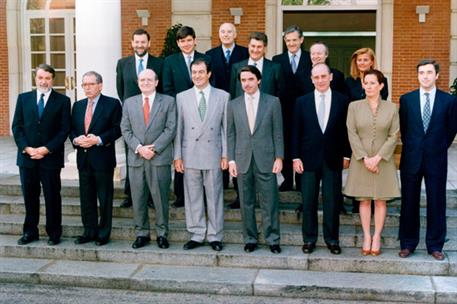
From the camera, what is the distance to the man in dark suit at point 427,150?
600 centimetres

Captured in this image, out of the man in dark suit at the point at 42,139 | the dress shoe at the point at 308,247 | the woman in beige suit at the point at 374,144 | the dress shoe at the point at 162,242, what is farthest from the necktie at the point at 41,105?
the woman in beige suit at the point at 374,144

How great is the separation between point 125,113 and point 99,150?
0.44 m

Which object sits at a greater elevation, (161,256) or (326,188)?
(326,188)

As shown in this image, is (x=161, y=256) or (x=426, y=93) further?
(x=161, y=256)

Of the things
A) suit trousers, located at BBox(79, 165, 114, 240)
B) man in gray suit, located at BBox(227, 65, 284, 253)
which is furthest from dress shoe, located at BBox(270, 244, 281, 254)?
suit trousers, located at BBox(79, 165, 114, 240)

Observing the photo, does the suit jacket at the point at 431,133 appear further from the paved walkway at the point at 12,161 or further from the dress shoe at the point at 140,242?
the dress shoe at the point at 140,242

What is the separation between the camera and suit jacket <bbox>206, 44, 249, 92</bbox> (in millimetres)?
7141

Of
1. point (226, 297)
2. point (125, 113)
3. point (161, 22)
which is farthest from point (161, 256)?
point (161, 22)

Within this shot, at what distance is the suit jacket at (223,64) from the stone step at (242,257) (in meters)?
1.75

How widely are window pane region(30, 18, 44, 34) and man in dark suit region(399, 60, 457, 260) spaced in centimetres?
1015

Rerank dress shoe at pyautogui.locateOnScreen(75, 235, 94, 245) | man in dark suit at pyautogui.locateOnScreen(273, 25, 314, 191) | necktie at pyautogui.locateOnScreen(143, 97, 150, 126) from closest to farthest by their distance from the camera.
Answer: necktie at pyautogui.locateOnScreen(143, 97, 150, 126), dress shoe at pyautogui.locateOnScreen(75, 235, 94, 245), man in dark suit at pyautogui.locateOnScreen(273, 25, 314, 191)

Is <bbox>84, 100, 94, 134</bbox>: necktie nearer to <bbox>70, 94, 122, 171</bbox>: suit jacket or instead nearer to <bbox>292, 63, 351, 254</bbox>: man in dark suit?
<bbox>70, 94, 122, 171</bbox>: suit jacket

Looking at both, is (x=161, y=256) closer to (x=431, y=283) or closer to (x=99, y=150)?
(x=99, y=150)

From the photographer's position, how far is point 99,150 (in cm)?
654
